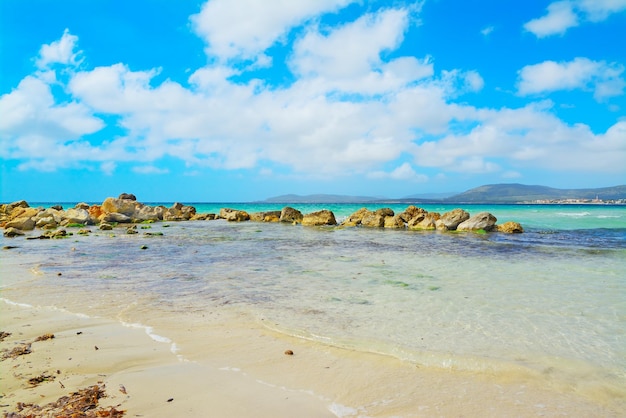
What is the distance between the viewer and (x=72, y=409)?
3.21 metres

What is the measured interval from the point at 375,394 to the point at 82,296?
21.5ft

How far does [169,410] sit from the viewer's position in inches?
129

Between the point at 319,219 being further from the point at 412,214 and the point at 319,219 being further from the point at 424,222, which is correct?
the point at 424,222

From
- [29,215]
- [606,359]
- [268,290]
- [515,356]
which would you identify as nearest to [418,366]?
[515,356]

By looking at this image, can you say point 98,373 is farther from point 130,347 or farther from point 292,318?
point 292,318

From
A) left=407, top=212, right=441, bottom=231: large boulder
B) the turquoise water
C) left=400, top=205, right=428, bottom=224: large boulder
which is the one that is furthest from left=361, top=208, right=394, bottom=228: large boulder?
the turquoise water

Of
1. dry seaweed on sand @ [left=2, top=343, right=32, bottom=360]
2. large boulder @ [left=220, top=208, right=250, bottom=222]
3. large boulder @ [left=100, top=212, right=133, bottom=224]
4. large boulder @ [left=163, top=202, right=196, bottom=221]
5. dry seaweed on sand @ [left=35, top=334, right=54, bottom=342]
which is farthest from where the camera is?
large boulder @ [left=163, top=202, right=196, bottom=221]

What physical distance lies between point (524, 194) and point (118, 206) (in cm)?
17376

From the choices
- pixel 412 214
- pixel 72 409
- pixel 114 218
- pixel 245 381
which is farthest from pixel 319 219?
pixel 72 409

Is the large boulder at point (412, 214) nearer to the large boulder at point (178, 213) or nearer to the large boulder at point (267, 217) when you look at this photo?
the large boulder at point (267, 217)

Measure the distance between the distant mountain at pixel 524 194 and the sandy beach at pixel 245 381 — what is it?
15483 cm

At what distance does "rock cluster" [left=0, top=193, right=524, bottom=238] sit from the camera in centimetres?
2611

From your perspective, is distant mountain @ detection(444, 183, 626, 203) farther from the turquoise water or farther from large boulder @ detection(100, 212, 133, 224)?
large boulder @ detection(100, 212, 133, 224)

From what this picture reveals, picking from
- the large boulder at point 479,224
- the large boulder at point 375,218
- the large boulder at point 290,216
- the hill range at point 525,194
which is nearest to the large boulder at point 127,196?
the large boulder at point 290,216
